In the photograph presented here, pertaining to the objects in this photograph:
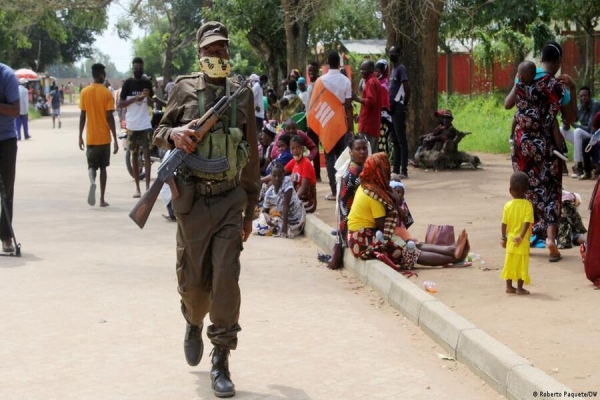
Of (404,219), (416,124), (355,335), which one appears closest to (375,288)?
(404,219)

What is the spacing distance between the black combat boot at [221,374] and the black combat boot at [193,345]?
0.54 ft

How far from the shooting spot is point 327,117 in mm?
13625

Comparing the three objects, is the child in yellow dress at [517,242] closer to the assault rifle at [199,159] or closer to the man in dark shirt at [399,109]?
the assault rifle at [199,159]

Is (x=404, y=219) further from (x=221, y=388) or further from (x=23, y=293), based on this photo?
(x=221, y=388)

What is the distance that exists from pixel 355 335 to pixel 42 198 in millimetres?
9265

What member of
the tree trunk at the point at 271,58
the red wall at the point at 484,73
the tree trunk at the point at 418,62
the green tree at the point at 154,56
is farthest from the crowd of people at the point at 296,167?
the green tree at the point at 154,56

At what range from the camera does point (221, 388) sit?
17.7ft

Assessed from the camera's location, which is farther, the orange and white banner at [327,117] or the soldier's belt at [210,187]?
the orange and white banner at [327,117]

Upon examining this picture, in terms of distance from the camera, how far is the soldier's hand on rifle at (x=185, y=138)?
17.5ft

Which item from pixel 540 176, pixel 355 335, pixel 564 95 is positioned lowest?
pixel 355 335

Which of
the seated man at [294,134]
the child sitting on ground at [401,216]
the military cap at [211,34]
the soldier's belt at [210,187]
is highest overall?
the military cap at [211,34]

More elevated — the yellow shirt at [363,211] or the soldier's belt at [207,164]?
the soldier's belt at [207,164]

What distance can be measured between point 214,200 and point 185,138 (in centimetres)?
40

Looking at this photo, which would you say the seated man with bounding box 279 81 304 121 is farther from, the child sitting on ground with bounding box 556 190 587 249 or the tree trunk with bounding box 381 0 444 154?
the child sitting on ground with bounding box 556 190 587 249
